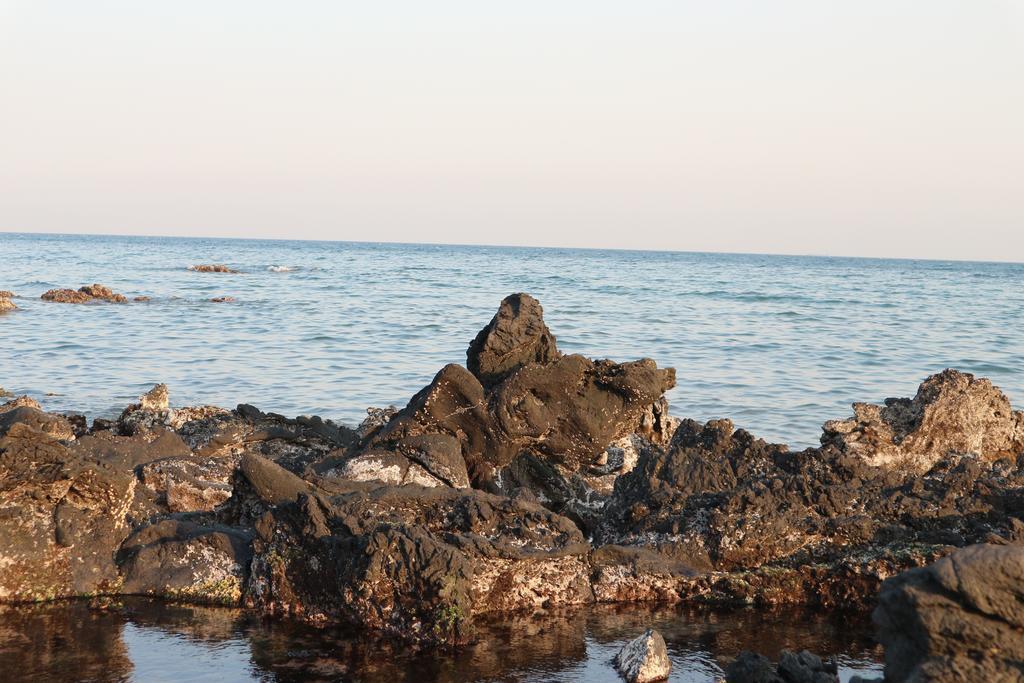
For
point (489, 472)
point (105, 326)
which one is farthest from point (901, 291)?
point (489, 472)

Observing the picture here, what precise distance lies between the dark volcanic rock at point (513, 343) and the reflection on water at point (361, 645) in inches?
128

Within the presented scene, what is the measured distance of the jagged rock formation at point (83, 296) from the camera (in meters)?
37.5

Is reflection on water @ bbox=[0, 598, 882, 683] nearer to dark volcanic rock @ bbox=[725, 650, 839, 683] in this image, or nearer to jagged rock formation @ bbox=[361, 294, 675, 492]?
dark volcanic rock @ bbox=[725, 650, 839, 683]

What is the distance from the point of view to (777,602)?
723 cm

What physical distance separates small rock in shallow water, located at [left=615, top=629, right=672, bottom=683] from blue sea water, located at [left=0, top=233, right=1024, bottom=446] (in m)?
8.70

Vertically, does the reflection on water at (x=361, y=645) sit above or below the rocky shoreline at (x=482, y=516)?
below

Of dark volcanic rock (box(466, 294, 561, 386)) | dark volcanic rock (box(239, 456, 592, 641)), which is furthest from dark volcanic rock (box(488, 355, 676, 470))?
dark volcanic rock (box(239, 456, 592, 641))

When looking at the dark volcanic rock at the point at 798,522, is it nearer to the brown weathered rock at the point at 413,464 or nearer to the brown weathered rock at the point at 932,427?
the brown weathered rock at the point at 413,464

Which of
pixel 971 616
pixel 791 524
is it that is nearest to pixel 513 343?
pixel 791 524

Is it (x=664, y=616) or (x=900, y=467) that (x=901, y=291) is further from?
(x=664, y=616)

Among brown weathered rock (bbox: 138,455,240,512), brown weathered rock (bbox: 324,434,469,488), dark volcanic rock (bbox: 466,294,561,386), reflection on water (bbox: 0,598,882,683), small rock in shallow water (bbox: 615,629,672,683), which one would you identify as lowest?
reflection on water (bbox: 0,598,882,683)

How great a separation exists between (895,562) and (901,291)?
52.5 m

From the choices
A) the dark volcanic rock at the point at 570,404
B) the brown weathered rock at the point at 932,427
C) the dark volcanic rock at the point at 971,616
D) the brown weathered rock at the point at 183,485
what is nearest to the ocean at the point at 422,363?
the brown weathered rock at the point at 183,485

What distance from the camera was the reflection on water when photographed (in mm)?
5926
